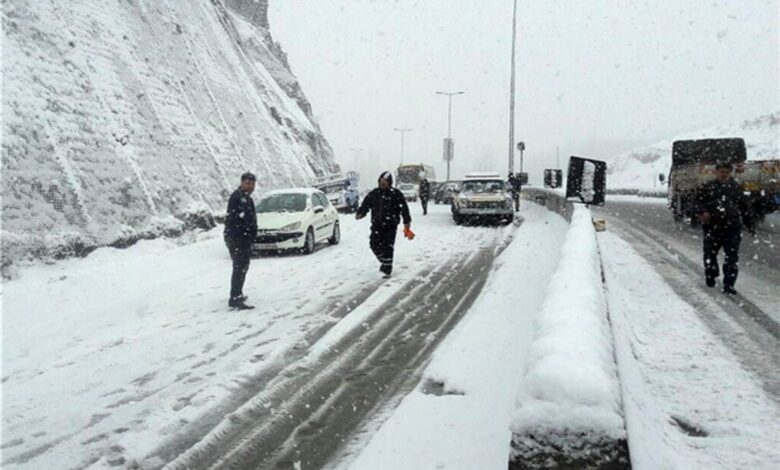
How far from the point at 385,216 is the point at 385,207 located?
0.58 ft

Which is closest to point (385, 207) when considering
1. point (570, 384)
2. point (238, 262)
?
point (238, 262)

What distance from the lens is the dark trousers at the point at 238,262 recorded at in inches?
328

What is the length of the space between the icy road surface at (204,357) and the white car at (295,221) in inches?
69.2

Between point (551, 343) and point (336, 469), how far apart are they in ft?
5.35

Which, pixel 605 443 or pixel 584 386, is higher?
pixel 584 386

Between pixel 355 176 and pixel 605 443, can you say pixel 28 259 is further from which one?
pixel 355 176

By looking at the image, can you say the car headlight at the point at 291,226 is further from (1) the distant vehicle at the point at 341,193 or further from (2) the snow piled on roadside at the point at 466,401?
(1) the distant vehicle at the point at 341,193

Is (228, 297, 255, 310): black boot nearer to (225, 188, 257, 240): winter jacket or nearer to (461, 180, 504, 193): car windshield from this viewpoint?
(225, 188, 257, 240): winter jacket

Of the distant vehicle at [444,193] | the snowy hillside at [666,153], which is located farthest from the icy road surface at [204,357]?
the snowy hillside at [666,153]

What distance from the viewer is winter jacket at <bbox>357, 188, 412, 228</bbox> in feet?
36.2

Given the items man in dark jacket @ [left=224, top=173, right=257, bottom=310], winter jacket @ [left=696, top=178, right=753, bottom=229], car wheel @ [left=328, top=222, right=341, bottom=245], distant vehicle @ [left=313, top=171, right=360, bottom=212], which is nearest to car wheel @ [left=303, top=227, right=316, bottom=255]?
car wheel @ [left=328, top=222, right=341, bottom=245]

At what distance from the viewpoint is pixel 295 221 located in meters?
13.8

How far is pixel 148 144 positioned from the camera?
57.5 ft

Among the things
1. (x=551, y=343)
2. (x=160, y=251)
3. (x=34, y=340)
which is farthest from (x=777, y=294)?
(x=160, y=251)
